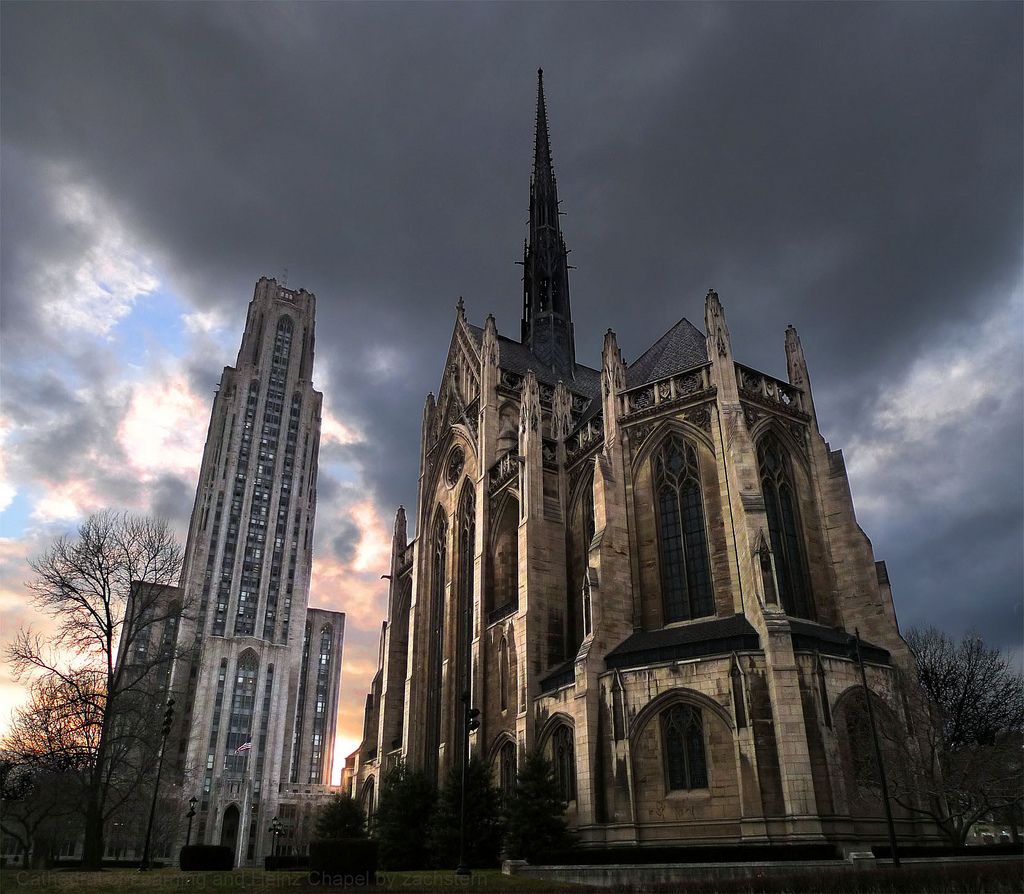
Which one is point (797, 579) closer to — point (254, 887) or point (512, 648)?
point (512, 648)

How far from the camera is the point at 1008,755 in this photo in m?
27.3

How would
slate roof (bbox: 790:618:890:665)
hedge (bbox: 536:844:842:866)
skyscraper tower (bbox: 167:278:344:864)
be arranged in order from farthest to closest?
skyscraper tower (bbox: 167:278:344:864) → slate roof (bbox: 790:618:890:665) → hedge (bbox: 536:844:842:866)

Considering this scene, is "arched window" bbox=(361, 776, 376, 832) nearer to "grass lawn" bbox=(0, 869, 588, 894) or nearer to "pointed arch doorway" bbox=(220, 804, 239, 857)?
"grass lawn" bbox=(0, 869, 588, 894)

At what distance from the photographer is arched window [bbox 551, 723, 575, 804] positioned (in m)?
29.3

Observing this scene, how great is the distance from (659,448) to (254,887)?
76.1 ft

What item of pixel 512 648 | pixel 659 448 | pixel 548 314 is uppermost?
pixel 548 314

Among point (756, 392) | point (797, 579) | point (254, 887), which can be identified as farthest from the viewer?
point (756, 392)

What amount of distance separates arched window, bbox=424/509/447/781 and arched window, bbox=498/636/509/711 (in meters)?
7.86

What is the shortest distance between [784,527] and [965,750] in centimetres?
1019

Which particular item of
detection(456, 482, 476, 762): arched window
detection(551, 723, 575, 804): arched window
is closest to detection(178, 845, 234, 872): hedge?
detection(551, 723, 575, 804): arched window

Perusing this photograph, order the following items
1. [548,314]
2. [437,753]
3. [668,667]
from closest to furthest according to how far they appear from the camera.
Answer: [668,667] → [437,753] → [548,314]

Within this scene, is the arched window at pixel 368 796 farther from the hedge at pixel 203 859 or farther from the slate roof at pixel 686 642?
the slate roof at pixel 686 642

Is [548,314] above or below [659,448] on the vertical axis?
above

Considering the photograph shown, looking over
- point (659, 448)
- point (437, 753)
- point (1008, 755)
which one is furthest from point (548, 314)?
point (1008, 755)
